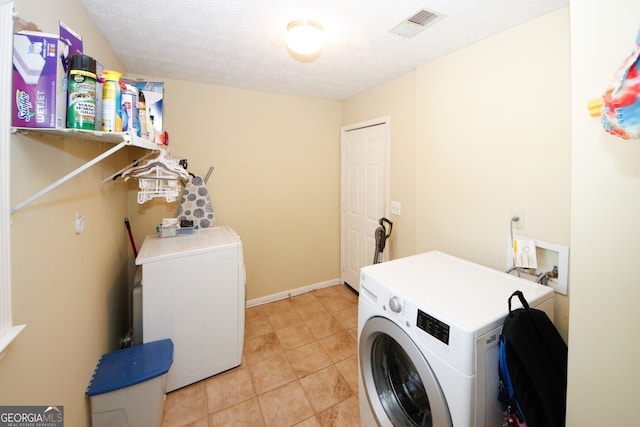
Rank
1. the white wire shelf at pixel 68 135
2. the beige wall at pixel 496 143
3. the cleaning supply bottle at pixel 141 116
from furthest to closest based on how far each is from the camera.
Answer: the beige wall at pixel 496 143 → the cleaning supply bottle at pixel 141 116 → the white wire shelf at pixel 68 135

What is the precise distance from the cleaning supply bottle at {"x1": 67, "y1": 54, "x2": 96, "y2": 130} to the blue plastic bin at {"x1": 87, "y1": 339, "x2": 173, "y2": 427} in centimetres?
126

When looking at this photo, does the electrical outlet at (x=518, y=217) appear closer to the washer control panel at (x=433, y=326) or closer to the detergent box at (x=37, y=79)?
the washer control panel at (x=433, y=326)

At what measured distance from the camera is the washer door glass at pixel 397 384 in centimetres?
120

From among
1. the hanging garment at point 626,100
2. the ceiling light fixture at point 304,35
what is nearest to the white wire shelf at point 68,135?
the ceiling light fixture at point 304,35

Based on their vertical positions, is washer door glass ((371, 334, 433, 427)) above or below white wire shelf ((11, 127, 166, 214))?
below

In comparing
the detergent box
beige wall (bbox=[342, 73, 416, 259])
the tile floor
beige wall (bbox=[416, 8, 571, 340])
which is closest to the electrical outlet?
beige wall (bbox=[416, 8, 571, 340])

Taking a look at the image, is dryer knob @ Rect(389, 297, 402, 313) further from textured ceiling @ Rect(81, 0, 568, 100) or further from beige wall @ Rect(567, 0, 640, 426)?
textured ceiling @ Rect(81, 0, 568, 100)

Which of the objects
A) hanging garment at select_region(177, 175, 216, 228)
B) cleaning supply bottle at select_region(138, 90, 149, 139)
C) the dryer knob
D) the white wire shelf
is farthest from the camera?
hanging garment at select_region(177, 175, 216, 228)

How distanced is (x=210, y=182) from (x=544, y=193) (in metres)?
2.61

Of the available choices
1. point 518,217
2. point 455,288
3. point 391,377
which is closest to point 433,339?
point 455,288

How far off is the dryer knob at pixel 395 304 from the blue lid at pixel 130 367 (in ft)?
4.15

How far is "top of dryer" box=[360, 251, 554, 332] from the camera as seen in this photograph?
39.4 inches

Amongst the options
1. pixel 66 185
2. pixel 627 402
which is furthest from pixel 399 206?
pixel 66 185

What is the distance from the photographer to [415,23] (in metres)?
1.49
